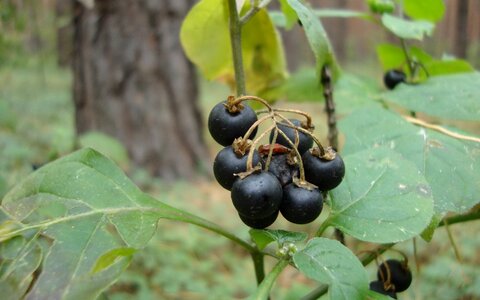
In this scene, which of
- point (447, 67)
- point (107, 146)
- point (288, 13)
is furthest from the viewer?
point (107, 146)

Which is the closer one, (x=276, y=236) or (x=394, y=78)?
(x=276, y=236)

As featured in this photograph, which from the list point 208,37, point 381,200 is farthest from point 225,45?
point 381,200

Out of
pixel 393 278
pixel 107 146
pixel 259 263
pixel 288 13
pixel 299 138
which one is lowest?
pixel 107 146

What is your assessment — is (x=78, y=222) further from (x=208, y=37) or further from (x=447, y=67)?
(x=447, y=67)

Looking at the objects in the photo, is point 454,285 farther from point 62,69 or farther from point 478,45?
point 62,69

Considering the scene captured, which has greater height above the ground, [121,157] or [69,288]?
[69,288]

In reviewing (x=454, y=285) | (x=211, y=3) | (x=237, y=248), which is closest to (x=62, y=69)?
(x=237, y=248)
